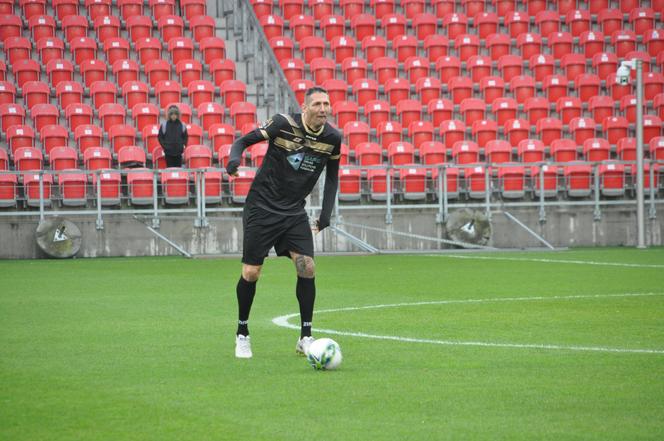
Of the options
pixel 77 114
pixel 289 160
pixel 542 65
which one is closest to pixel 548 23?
pixel 542 65

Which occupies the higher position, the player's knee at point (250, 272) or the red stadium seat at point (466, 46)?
the red stadium seat at point (466, 46)

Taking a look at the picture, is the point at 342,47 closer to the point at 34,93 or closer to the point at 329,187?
the point at 34,93

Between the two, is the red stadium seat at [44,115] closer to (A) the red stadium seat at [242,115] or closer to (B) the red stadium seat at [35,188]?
(B) the red stadium seat at [35,188]

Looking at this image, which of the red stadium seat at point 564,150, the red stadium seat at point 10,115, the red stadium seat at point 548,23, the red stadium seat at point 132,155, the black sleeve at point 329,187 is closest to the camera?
the black sleeve at point 329,187

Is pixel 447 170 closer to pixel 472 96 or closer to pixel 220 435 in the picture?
pixel 472 96

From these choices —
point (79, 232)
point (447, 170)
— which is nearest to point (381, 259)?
point (447, 170)

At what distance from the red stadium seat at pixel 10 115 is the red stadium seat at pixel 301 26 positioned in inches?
277

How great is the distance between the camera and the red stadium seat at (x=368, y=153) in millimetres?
23984

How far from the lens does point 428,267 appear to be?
60.4ft

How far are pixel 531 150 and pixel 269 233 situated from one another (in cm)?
1657

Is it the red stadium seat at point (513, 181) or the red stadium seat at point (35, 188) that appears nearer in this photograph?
the red stadium seat at point (35, 188)

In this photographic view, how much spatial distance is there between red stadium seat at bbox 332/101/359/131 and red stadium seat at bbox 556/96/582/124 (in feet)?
15.8

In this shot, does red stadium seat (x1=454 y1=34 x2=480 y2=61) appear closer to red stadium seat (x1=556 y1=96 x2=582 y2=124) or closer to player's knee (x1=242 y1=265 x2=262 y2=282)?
red stadium seat (x1=556 y1=96 x2=582 y2=124)

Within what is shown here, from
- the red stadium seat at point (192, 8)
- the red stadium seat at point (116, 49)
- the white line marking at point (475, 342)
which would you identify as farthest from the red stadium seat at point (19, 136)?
the white line marking at point (475, 342)
